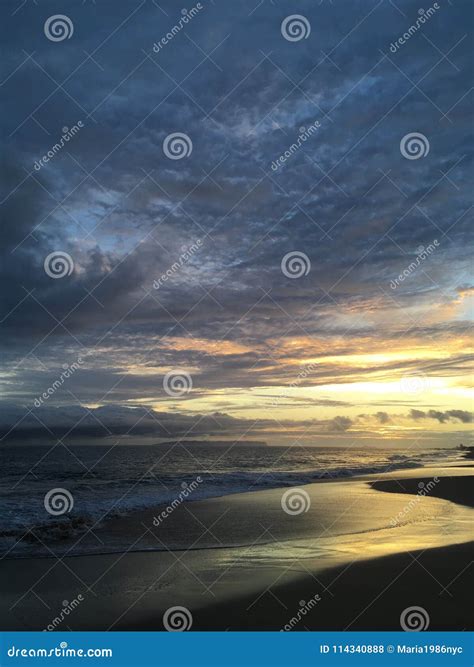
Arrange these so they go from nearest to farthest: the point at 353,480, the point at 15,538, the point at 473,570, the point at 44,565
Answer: the point at 473,570, the point at 44,565, the point at 15,538, the point at 353,480

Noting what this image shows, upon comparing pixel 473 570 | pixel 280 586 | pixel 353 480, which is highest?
pixel 353 480

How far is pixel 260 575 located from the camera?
866 centimetres

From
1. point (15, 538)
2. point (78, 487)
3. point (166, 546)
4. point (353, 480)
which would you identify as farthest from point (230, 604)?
point (353, 480)

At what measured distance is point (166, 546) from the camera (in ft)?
36.5

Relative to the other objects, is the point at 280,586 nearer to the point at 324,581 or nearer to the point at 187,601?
the point at 324,581

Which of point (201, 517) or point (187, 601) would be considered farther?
point (201, 517)

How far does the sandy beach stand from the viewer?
7.10 meters

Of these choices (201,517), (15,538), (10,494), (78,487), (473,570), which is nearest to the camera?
(473,570)

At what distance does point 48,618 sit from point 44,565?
2.78 m

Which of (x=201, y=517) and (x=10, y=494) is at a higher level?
(x=201, y=517)

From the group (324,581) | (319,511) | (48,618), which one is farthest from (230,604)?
(319,511)

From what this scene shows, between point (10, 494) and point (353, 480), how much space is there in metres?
16.0

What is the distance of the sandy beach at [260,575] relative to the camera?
23.3 ft

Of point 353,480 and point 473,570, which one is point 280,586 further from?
point 353,480
